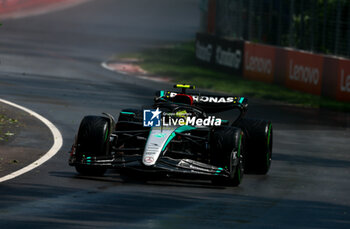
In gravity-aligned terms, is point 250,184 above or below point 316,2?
below

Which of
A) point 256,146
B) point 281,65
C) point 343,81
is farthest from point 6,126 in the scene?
point 281,65

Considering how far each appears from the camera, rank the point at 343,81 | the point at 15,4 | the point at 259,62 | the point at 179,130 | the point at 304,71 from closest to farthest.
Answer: the point at 179,130
the point at 343,81
the point at 304,71
the point at 259,62
the point at 15,4

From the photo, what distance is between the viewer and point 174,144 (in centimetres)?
1302

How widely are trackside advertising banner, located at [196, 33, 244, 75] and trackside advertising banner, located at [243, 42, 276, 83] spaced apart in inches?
21.1

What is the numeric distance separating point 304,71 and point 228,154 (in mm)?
16669

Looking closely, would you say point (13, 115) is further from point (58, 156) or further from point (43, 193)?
point (43, 193)

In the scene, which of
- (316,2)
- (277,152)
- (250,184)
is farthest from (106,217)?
(316,2)

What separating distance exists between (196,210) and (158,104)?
3679 millimetres

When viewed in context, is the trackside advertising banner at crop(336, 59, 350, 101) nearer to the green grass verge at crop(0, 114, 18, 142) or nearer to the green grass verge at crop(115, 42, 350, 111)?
the green grass verge at crop(115, 42, 350, 111)

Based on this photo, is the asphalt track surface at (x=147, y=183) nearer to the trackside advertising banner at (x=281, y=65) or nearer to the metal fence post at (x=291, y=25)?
the trackside advertising banner at (x=281, y=65)

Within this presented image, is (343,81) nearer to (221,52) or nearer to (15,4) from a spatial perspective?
(221,52)

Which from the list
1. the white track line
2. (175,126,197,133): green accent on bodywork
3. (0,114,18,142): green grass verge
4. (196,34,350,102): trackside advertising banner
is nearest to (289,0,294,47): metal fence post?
(196,34,350,102): trackside advertising banner

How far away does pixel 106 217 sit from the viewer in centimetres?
970

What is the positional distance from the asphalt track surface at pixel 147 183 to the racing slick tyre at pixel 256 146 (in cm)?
21
